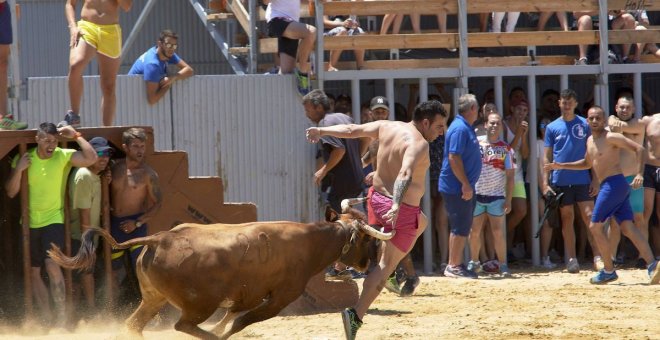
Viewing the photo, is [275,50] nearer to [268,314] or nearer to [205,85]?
[205,85]

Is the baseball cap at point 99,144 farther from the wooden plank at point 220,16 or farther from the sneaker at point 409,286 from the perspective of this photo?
the wooden plank at point 220,16

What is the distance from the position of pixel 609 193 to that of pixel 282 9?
14.3 feet

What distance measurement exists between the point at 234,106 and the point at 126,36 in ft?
20.2

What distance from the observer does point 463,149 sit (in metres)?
13.2

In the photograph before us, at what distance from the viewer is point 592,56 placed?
1504 centimetres

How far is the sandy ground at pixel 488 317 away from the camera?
9797 mm

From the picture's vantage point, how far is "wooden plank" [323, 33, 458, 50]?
1385 centimetres

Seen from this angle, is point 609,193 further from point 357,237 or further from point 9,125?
point 9,125

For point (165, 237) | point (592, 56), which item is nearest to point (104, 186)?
point (165, 237)

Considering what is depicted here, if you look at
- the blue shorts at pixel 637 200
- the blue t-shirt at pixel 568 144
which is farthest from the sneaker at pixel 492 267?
the blue shorts at pixel 637 200

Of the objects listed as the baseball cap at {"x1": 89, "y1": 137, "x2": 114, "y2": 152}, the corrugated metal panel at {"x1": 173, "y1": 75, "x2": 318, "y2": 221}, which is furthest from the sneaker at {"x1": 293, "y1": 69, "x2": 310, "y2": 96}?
the baseball cap at {"x1": 89, "y1": 137, "x2": 114, "y2": 152}

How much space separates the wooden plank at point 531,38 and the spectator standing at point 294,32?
89.0 inches

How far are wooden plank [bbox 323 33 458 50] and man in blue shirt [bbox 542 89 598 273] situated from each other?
1.62 meters

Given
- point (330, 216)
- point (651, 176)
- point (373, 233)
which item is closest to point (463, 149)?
point (651, 176)
